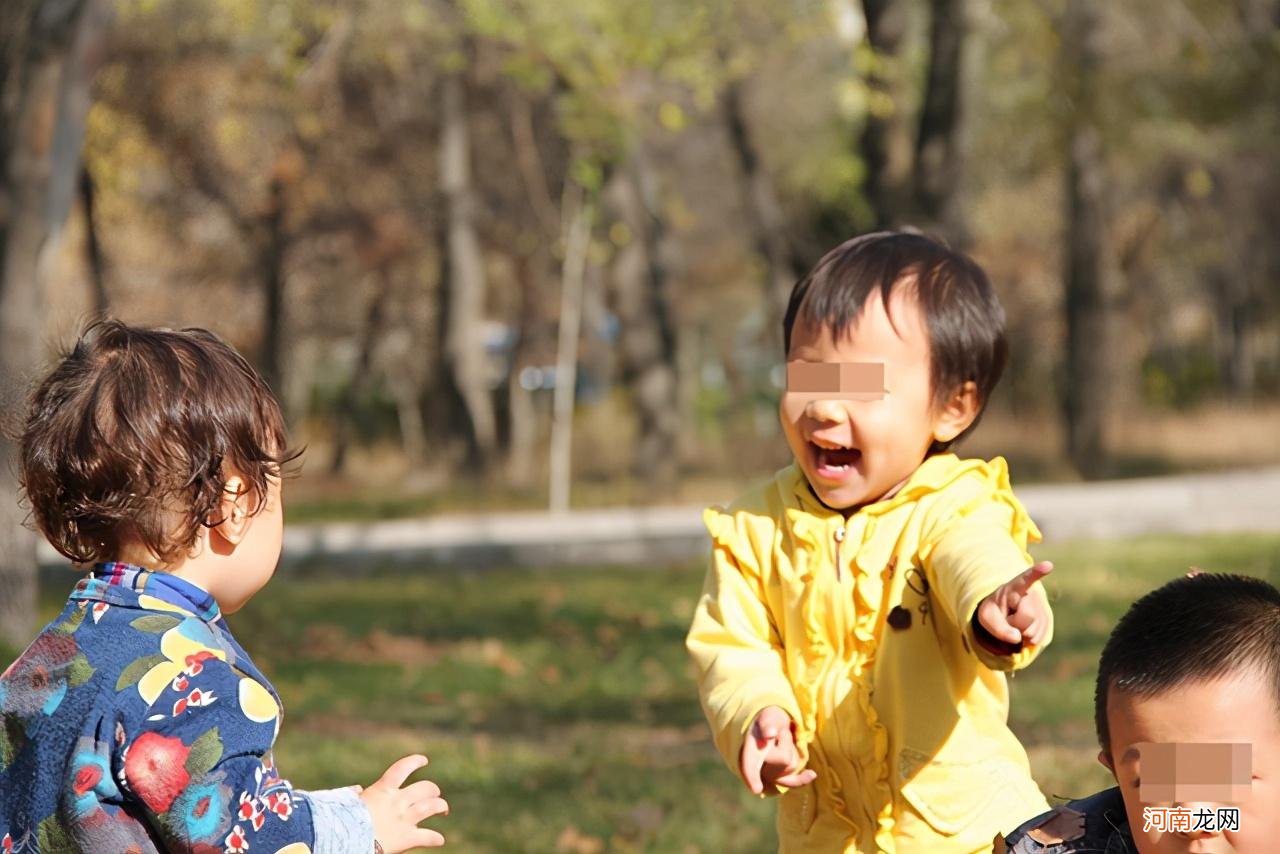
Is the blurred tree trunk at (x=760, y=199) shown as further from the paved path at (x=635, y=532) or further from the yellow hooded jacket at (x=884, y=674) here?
the yellow hooded jacket at (x=884, y=674)

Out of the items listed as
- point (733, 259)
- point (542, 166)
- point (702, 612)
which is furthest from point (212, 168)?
point (702, 612)

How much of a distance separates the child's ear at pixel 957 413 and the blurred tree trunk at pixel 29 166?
20.6 feet

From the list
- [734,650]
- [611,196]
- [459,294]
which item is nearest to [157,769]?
[734,650]

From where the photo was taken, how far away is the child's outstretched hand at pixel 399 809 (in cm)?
224

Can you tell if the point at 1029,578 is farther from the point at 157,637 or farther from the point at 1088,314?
the point at 1088,314

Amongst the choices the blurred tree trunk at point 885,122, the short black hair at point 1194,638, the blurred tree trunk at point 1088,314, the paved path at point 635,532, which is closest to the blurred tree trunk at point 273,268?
the paved path at point 635,532

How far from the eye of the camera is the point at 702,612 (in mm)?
2820

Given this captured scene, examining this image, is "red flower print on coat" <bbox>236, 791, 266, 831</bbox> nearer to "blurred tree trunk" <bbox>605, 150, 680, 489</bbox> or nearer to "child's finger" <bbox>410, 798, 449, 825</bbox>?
"child's finger" <bbox>410, 798, 449, 825</bbox>

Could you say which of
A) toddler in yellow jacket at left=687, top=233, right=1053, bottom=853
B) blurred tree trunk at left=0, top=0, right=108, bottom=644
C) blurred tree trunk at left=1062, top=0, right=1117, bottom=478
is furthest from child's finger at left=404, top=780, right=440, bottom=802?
blurred tree trunk at left=1062, top=0, right=1117, bottom=478

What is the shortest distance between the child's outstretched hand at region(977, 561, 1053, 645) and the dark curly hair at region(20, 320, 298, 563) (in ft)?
3.40

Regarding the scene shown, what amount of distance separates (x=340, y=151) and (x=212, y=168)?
1.81 m

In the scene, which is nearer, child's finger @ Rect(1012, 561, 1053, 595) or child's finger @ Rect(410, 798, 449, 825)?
child's finger @ Rect(1012, 561, 1053, 595)

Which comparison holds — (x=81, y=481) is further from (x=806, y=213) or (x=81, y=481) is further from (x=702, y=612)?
(x=806, y=213)

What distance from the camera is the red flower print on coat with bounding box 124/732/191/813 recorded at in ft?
6.51
